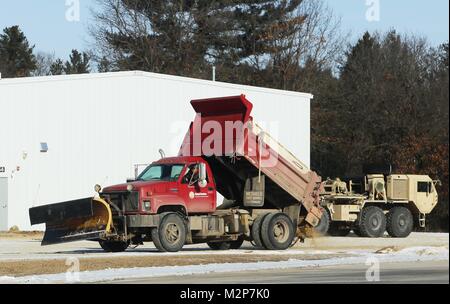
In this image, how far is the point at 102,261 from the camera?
22.3 metres

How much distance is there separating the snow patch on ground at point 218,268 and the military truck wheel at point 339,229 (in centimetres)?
1092

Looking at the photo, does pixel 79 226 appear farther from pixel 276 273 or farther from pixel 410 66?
pixel 410 66

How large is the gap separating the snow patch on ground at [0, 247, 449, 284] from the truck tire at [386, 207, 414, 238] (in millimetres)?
11178

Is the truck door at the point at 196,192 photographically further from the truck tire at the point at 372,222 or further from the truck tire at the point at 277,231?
the truck tire at the point at 372,222

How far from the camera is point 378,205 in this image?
37.9m

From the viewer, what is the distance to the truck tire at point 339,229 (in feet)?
122

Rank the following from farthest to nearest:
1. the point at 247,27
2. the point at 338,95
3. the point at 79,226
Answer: the point at 247,27 < the point at 338,95 < the point at 79,226

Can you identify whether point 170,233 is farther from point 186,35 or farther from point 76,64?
point 76,64

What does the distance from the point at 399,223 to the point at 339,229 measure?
2225 mm

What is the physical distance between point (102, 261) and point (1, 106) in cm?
2045

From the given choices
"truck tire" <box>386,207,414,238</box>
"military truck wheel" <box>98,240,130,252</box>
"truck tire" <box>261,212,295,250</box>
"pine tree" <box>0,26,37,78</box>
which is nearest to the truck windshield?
"military truck wheel" <box>98,240,130,252</box>

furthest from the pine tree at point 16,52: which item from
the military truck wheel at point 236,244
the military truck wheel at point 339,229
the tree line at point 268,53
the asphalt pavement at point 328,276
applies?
the asphalt pavement at point 328,276

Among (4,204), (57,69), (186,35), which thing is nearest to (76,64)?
(57,69)
